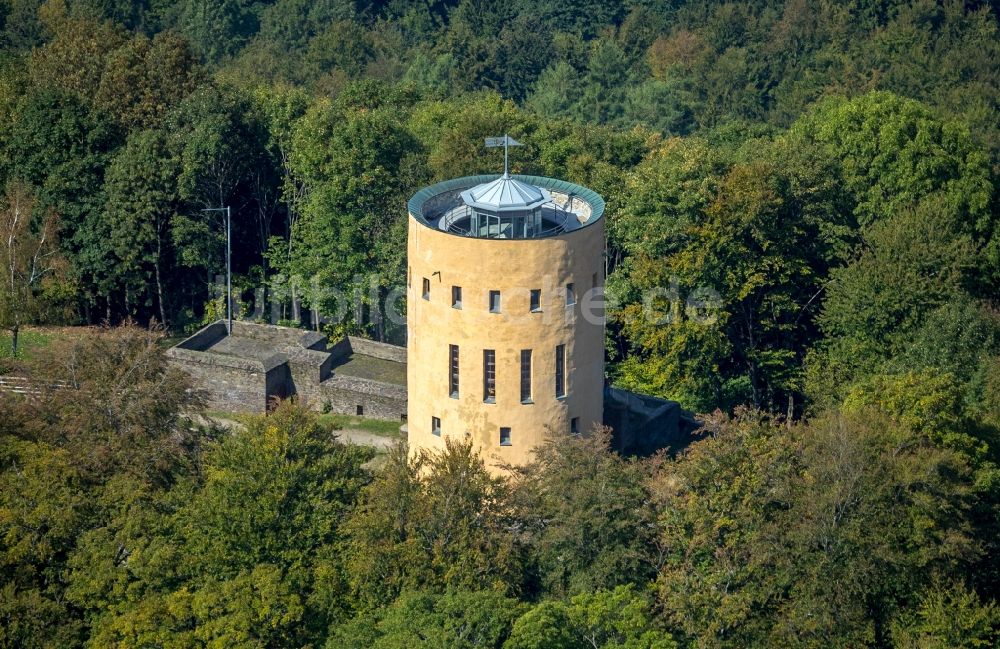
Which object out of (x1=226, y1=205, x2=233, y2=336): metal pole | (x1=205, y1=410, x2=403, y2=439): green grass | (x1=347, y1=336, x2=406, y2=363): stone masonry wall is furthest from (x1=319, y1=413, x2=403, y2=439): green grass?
(x1=226, y1=205, x2=233, y2=336): metal pole

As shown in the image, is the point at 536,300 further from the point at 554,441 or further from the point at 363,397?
the point at 363,397

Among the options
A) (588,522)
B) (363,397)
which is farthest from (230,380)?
(588,522)

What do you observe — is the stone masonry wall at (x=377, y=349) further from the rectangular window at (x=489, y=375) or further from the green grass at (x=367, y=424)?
the rectangular window at (x=489, y=375)

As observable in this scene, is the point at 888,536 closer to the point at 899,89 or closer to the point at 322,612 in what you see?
the point at 322,612

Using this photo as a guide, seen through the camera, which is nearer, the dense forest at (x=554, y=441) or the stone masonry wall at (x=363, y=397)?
the dense forest at (x=554, y=441)

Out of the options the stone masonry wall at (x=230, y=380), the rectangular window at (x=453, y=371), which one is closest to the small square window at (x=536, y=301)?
the rectangular window at (x=453, y=371)

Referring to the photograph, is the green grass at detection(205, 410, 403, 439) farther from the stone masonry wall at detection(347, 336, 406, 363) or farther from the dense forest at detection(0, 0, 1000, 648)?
the dense forest at detection(0, 0, 1000, 648)

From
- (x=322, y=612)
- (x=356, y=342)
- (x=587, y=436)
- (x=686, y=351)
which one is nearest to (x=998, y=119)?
(x=686, y=351)
